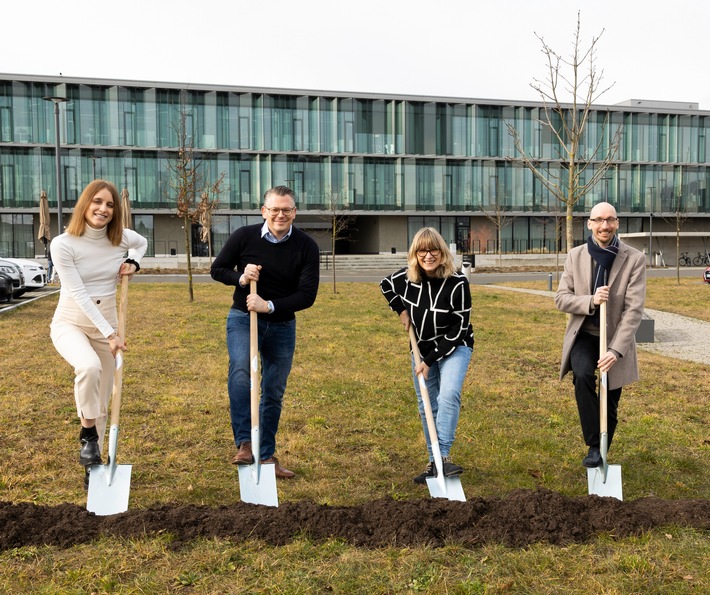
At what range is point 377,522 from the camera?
13.3 ft

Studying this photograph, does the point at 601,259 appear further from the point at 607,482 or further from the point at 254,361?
the point at 254,361

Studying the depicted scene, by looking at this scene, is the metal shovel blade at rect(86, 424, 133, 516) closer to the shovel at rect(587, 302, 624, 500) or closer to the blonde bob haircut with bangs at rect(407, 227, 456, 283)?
the blonde bob haircut with bangs at rect(407, 227, 456, 283)

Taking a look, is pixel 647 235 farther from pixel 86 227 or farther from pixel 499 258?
pixel 86 227

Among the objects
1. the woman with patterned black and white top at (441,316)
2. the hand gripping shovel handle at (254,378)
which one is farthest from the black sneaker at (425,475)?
the hand gripping shovel handle at (254,378)

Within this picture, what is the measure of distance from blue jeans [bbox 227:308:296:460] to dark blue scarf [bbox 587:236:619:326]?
6.96 feet

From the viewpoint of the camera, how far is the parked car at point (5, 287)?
16.3 meters

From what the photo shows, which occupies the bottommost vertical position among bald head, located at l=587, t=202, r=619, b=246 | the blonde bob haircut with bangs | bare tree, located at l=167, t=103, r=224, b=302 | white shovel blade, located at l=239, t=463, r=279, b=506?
white shovel blade, located at l=239, t=463, r=279, b=506

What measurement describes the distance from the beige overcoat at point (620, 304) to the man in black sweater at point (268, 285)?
185cm

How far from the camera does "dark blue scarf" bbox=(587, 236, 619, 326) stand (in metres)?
5.09

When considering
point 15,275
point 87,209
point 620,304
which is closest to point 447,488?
point 620,304

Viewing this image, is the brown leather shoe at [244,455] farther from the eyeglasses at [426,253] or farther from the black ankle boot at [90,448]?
the eyeglasses at [426,253]

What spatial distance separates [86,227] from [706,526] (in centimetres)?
409

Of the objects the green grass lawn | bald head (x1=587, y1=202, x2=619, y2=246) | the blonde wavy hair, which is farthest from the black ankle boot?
bald head (x1=587, y1=202, x2=619, y2=246)

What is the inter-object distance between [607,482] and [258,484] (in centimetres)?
226
